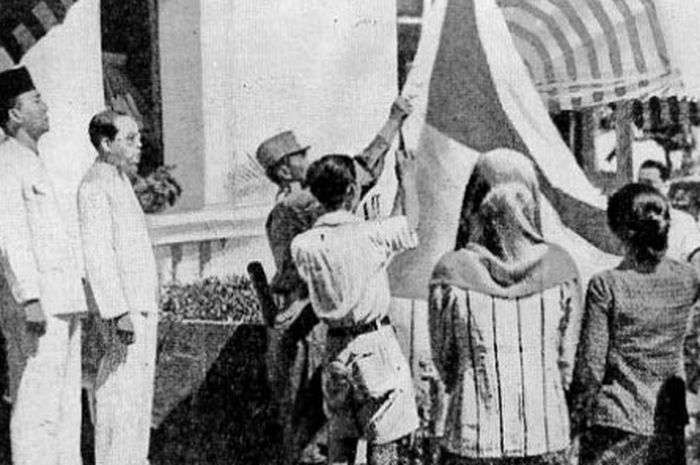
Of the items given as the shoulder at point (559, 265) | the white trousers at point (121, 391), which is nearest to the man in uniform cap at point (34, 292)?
the white trousers at point (121, 391)

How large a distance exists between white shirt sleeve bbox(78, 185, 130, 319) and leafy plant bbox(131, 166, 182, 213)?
0.16m

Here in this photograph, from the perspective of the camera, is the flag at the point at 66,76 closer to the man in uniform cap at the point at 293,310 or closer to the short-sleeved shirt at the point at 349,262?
the man in uniform cap at the point at 293,310

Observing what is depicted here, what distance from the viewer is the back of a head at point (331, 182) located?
16.2 feet

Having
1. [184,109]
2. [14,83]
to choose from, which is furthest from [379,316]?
[14,83]

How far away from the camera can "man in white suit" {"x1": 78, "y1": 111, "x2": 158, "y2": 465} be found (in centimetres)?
496

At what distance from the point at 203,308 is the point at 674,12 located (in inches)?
84.5

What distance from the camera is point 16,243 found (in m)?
4.90

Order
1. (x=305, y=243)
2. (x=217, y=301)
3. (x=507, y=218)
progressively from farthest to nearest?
1. (x=217, y=301)
2. (x=507, y=218)
3. (x=305, y=243)

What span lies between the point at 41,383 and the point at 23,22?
1.33m

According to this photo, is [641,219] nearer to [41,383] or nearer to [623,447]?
[623,447]

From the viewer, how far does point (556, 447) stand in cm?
510

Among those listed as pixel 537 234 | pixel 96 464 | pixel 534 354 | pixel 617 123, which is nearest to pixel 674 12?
pixel 617 123

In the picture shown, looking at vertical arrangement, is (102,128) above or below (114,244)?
above

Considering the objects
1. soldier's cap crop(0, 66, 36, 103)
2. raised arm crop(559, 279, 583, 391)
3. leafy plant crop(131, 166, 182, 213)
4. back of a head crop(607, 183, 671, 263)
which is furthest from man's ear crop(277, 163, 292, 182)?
back of a head crop(607, 183, 671, 263)
